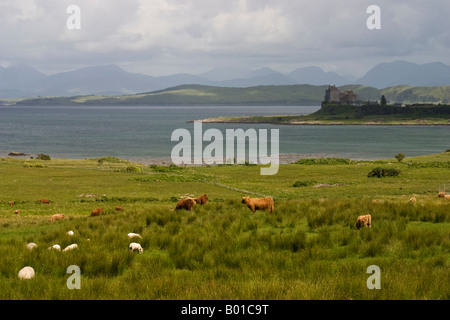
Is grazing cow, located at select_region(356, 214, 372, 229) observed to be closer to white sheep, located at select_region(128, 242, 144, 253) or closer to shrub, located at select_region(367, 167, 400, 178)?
white sheep, located at select_region(128, 242, 144, 253)

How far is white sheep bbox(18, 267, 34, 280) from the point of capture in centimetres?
1041

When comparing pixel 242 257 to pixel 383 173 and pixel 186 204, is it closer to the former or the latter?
pixel 186 204

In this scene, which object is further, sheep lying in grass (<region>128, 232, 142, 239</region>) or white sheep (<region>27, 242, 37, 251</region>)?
sheep lying in grass (<region>128, 232, 142, 239</region>)

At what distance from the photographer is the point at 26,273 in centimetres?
1057

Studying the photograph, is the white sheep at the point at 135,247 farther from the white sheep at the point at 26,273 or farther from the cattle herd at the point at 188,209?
the white sheep at the point at 26,273

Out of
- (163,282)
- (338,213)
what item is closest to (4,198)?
(338,213)

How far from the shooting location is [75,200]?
31766 mm

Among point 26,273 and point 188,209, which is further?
point 188,209

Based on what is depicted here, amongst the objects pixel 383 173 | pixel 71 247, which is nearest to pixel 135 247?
pixel 71 247

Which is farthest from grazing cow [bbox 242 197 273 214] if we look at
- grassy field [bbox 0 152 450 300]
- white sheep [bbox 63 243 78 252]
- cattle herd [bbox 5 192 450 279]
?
white sheep [bbox 63 243 78 252]

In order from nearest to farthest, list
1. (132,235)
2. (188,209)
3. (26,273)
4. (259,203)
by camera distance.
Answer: (26,273)
(132,235)
(259,203)
(188,209)

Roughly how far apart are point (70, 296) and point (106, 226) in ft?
25.3

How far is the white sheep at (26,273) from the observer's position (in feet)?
34.2
